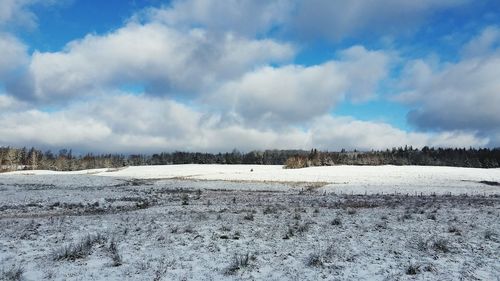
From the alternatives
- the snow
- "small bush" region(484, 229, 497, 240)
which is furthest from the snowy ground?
the snow

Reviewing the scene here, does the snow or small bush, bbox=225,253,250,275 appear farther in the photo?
the snow

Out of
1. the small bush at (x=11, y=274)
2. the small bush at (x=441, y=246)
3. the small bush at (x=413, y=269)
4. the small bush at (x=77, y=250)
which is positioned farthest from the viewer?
the small bush at (x=441, y=246)

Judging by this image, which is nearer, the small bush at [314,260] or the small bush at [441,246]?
the small bush at [314,260]

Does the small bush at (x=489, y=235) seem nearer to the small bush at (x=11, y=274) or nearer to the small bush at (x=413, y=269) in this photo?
the small bush at (x=413, y=269)

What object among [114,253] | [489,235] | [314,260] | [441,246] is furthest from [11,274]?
[489,235]

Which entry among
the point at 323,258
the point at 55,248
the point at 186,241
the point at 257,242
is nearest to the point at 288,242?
the point at 257,242

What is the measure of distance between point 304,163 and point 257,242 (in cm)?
12271

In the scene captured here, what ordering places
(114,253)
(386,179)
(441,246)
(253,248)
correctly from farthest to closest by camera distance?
(386,179) → (253,248) → (441,246) → (114,253)

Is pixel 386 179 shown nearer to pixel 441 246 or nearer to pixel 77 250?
pixel 441 246

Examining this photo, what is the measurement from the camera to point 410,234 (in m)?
16.3

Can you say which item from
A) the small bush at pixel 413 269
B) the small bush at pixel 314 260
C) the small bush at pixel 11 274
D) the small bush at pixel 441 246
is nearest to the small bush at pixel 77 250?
the small bush at pixel 11 274

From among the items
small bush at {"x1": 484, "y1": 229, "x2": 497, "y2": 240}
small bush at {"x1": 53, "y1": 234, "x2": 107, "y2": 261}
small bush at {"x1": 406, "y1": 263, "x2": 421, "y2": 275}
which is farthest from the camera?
small bush at {"x1": 484, "y1": 229, "x2": 497, "y2": 240}

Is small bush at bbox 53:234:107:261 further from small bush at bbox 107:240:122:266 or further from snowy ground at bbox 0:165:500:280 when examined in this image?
small bush at bbox 107:240:122:266

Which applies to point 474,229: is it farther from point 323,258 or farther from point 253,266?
point 253,266
